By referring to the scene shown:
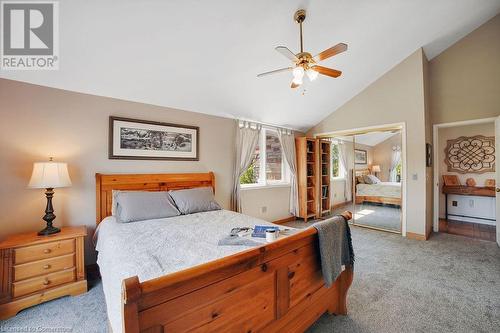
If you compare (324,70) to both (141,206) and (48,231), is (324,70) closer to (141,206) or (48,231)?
(141,206)

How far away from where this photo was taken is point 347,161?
502 cm

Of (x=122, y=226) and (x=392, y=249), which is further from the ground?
(x=122, y=226)

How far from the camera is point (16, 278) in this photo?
1911mm

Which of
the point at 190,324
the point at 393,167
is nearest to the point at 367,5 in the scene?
the point at 393,167

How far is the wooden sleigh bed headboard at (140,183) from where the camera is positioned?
8.73ft

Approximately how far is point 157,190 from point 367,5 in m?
3.83

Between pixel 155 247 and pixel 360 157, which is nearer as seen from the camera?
pixel 155 247

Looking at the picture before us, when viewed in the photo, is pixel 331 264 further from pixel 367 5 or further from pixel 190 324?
pixel 367 5

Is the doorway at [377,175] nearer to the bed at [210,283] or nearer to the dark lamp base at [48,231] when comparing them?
the bed at [210,283]

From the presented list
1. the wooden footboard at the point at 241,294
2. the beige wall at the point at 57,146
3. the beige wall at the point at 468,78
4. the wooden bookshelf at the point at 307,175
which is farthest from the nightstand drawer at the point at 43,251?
the beige wall at the point at 468,78

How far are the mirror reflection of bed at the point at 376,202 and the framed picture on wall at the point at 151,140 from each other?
364 cm

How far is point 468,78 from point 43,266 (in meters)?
6.82

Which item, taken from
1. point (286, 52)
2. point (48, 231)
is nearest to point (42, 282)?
point (48, 231)

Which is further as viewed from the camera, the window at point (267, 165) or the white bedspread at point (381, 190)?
the window at point (267, 165)
